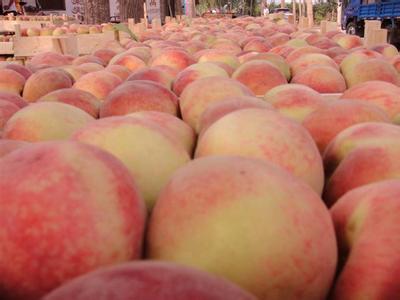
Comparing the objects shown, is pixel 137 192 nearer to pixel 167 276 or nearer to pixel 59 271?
pixel 59 271

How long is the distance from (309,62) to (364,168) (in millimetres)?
1630

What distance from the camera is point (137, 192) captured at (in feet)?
2.69

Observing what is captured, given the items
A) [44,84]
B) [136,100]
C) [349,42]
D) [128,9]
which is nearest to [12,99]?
[44,84]

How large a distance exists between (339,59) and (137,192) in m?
2.25

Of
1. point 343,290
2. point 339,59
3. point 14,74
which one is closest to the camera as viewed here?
point 343,290

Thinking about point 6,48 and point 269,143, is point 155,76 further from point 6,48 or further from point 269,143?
point 6,48

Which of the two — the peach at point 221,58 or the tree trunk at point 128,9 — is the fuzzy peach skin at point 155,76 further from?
the tree trunk at point 128,9

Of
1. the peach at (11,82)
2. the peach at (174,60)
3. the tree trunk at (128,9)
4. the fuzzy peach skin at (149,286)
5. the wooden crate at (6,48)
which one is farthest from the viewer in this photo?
the tree trunk at (128,9)

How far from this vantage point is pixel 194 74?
2154 mm

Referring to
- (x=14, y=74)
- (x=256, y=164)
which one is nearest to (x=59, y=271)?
(x=256, y=164)

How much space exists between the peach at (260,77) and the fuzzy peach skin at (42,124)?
3.31ft

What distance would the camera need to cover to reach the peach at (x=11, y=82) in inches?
90.4

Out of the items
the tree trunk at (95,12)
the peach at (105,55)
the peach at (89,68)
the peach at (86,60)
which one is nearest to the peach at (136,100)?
the peach at (89,68)

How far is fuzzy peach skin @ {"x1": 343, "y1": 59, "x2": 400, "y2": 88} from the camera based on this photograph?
222 cm
